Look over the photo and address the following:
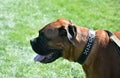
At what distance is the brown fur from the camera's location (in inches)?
190

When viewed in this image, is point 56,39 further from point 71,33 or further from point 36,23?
point 36,23

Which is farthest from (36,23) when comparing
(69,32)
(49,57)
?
(69,32)

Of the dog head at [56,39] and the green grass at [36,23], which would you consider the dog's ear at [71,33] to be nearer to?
the dog head at [56,39]

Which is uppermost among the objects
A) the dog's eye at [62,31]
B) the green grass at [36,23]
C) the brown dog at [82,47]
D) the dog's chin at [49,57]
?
the dog's eye at [62,31]

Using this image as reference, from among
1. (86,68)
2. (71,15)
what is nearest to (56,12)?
(71,15)

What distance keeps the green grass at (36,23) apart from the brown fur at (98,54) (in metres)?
1.74

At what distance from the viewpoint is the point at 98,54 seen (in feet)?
16.1

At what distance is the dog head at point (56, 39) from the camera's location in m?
4.76

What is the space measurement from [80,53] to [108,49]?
1.24 feet

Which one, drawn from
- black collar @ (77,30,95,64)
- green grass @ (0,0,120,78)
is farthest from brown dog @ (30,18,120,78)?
green grass @ (0,0,120,78)

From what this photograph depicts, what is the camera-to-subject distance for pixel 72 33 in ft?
15.5

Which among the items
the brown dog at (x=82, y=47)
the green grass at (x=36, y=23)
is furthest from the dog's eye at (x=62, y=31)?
the green grass at (x=36, y=23)

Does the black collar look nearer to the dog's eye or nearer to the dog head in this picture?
the dog head

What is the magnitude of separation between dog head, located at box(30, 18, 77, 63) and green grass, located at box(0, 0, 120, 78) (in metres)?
1.73
